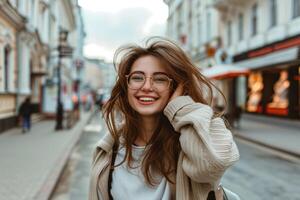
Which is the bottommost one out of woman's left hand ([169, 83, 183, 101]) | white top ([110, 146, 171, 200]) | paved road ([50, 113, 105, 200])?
paved road ([50, 113, 105, 200])

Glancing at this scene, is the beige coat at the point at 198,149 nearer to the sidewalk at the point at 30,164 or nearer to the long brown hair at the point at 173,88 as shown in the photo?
the long brown hair at the point at 173,88

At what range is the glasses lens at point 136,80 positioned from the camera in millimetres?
1823

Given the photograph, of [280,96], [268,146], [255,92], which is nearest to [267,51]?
[280,96]

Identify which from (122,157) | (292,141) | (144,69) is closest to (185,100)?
(144,69)

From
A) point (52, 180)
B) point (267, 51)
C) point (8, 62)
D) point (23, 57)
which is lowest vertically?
point (52, 180)

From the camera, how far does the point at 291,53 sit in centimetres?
1797

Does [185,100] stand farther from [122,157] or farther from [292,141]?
[292,141]

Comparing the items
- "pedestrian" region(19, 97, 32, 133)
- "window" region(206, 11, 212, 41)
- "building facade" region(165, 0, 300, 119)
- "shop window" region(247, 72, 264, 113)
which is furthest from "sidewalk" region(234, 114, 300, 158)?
"window" region(206, 11, 212, 41)

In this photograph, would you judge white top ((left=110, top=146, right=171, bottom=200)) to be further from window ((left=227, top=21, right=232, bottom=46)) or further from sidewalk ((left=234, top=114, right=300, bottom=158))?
window ((left=227, top=21, right=232, bottom=46))

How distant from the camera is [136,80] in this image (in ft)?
6.05

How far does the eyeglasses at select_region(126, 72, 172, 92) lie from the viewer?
180cm

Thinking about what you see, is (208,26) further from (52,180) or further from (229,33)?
(52,180)

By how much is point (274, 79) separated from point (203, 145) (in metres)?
22.2

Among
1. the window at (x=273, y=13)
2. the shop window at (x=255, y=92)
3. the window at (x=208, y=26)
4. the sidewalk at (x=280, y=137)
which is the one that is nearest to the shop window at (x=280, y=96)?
the sidewalk at (x=280, y=137)
